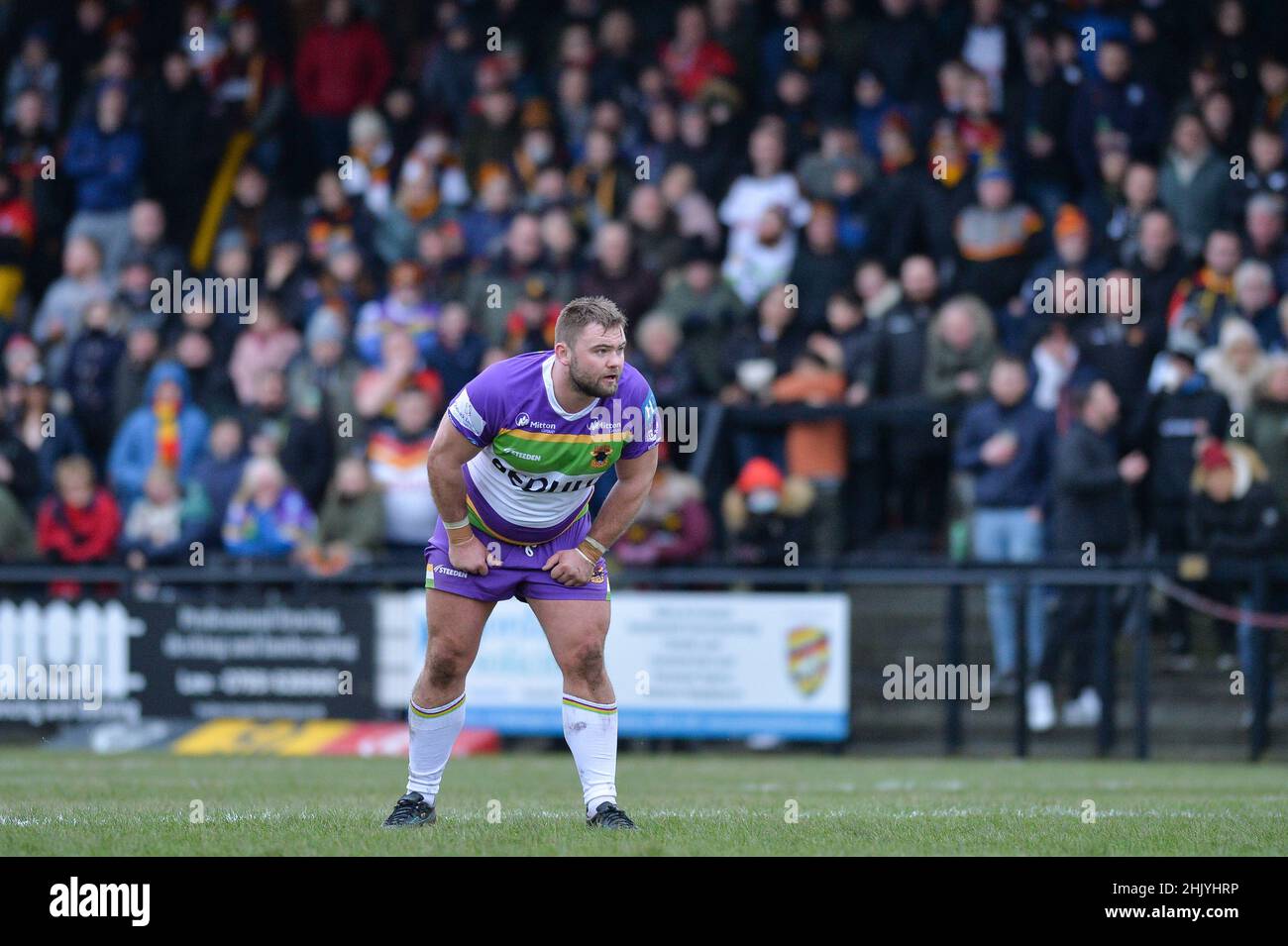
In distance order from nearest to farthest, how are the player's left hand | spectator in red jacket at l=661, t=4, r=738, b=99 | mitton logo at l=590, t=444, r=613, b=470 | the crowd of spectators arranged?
mitton logo at l=590, t=444, r=613, b=470 → the player's left hand → the crowd of spectators → spectator in red jacket at l=661, t=4, r=738, b=99

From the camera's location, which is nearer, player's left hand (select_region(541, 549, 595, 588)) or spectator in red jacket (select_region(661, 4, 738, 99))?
player's left hand (select_region(541, 549, 595, 588))

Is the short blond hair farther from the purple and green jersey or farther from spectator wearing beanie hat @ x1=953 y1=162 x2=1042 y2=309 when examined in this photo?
spectator wearing beanie hat @ x1=953 y1=162 x2=1042 y2=309

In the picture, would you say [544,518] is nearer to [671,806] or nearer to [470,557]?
[470,557]

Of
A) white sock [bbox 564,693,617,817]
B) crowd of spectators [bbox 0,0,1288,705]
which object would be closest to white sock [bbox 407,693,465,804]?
white sock [bbox 564,693,617,817]

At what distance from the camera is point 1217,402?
15.9 metres

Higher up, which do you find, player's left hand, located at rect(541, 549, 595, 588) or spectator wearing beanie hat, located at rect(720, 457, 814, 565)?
spectator wearing beanie hat, located at rect(720, 457, 814, 565)

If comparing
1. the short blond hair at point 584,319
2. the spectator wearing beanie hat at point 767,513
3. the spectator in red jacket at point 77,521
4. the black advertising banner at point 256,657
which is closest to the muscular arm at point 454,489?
the short blond hair at point 584,319

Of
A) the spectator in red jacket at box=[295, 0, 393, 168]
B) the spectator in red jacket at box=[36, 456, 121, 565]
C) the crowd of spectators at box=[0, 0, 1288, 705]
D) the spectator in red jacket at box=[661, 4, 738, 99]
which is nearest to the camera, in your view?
the crowd of spectators at box=[0, 0, 1288, 705]

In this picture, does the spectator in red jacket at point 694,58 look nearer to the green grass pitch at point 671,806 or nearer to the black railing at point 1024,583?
the black railing at point 1024,583

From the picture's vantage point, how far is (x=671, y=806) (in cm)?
1030

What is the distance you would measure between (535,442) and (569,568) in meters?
0.58

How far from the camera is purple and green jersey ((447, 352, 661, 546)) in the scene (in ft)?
28.3
